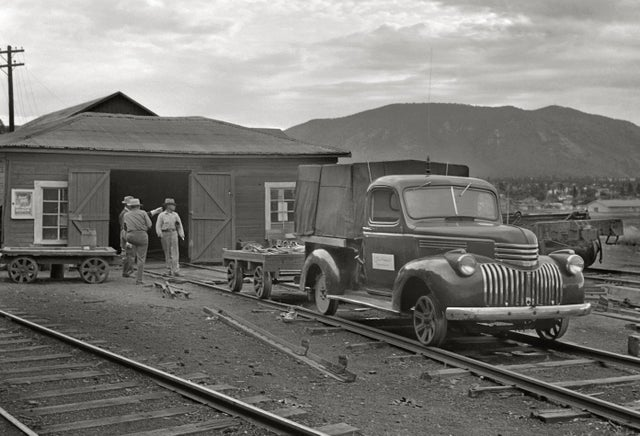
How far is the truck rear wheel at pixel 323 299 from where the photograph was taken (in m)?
12.1

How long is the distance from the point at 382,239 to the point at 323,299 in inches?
73.8

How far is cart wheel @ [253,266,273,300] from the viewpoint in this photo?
14375 mm

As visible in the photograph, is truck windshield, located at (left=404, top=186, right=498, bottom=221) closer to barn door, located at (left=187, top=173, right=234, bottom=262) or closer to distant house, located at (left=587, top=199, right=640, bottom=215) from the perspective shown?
barn door, located at (left=187, top=173, right=234, bottom=262)

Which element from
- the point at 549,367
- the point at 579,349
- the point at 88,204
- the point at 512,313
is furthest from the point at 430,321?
the point at 88,204

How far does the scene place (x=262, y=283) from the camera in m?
14.4

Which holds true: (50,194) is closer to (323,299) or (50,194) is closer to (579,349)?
(323,299)

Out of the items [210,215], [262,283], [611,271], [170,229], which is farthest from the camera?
[210,215]

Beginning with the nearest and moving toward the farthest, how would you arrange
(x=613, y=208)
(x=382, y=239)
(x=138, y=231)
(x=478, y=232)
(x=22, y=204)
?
(x=478, y=232), (x=382, y=239), (x=138, y=231), (x=22, y=204), (x=613, y=208)

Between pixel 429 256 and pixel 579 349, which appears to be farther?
pixel 429 256

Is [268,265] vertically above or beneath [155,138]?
beneath

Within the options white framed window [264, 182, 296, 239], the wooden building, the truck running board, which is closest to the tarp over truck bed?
→ the truck running board

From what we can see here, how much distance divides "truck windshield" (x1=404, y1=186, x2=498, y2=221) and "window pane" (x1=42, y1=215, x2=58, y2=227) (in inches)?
569

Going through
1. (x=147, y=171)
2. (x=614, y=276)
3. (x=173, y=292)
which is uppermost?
(x=147, y=171)

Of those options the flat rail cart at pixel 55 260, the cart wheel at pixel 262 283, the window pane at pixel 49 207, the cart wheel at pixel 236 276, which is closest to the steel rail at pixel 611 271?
the cart wheel at pixel 236 276
